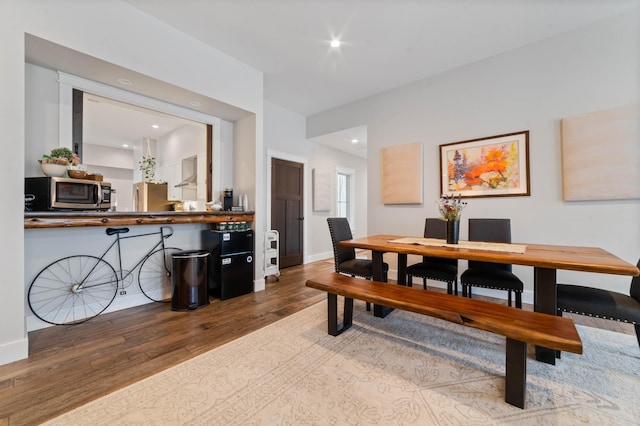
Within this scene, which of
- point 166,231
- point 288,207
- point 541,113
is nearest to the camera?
point 541,113

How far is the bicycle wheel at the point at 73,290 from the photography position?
240 cm

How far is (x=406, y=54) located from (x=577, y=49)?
5.87 ft

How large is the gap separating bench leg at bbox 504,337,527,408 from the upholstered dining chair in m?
0.67

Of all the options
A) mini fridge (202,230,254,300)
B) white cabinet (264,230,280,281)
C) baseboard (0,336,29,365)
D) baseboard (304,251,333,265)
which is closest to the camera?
baseboard (0,336,29,365)

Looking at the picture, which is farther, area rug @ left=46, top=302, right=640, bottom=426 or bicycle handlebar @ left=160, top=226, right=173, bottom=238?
bicycle handlebar @ left=160, top=226, right=173, bottom=238

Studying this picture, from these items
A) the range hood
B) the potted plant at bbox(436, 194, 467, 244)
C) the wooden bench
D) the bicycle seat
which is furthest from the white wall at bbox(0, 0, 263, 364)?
the potted plant at bbox(436, 194, 467, 244)

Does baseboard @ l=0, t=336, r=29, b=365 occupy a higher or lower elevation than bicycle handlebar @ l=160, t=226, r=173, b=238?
lower

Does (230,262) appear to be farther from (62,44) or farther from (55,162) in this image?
(62,44)

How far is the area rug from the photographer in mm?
1333

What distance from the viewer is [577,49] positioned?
2.77m

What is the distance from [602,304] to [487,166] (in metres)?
2.06

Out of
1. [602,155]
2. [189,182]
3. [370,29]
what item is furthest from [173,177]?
[602,155]

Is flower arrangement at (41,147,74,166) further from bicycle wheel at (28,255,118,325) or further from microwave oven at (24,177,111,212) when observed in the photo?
bicycle wheel at (28,255,118,325)

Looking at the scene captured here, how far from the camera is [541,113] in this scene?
2.96 m
